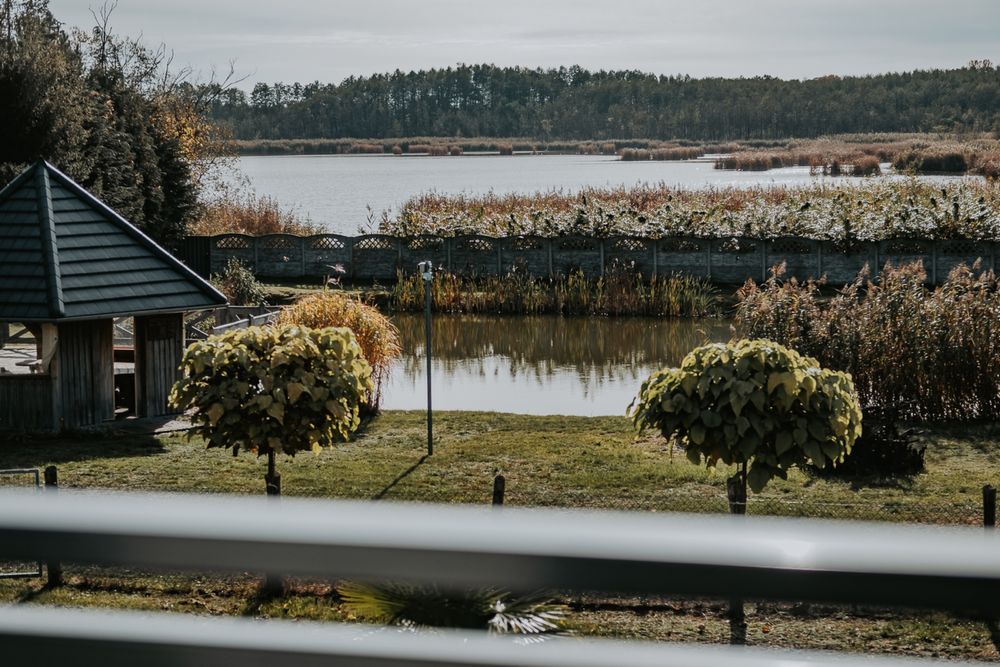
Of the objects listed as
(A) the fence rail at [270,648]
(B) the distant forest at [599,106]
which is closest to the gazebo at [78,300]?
(A) the fence rail at [270,648]

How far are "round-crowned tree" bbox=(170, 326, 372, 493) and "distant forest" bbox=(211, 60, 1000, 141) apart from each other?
106m

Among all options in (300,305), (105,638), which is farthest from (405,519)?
(300,305)

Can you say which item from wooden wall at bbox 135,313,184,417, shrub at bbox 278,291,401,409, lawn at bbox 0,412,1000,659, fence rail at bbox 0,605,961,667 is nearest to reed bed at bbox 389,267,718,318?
shrub at bbox 278,291,401,409

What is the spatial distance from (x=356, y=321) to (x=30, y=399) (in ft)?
13.8

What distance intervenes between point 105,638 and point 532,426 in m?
16.2

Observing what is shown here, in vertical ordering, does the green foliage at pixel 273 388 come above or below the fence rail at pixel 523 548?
below

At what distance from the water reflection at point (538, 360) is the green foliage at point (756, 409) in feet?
24.9

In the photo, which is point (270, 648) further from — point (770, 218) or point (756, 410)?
point (770, 218)

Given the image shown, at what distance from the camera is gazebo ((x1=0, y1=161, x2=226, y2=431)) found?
1711 cm

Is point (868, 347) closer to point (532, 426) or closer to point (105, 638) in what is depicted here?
point (532, 426)

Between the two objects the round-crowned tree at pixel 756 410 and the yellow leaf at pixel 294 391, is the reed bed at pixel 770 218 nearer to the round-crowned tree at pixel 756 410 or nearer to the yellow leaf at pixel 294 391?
the yellow leaf at pixel 294 391

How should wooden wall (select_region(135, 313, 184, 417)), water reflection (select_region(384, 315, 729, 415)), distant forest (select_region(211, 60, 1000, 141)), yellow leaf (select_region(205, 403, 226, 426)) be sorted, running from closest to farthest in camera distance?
yellow leaf (select_region(205, 403, 226, 426)) → wooden wall (select_region(135, 313, 184, 417)) → water reflection (select_region(384, 315, 729, 415)) → distant forest (select_region(211, 60, 1000, 141))

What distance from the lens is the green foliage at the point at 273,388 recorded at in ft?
38.9

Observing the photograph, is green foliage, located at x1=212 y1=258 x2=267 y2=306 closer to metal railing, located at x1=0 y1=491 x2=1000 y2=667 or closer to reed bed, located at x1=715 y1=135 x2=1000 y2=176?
reed bed, located at x1=715 y1=135 x2=1000 y2=176
